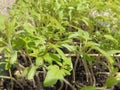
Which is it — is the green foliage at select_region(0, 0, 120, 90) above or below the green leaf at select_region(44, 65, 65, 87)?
above

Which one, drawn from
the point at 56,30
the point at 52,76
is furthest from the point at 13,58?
the point at 56,30

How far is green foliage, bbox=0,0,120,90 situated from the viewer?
118cm

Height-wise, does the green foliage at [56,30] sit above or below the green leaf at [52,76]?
above

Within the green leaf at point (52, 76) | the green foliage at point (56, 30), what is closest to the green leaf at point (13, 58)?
the green foliage at point (56, 30)

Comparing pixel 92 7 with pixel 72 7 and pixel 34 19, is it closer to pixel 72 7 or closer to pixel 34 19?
pixel 72 7

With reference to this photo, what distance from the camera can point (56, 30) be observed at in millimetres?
1551

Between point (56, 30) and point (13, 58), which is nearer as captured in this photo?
point (13, 58)

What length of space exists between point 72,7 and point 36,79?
1.42 ft

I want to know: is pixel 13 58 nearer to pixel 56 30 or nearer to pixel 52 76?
pixel 52 76

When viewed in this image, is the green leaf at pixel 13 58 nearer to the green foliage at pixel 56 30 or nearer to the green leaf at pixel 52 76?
the green foliage at pixel 56 30

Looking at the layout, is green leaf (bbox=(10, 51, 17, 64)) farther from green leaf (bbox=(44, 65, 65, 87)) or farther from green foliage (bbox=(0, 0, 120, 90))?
green leaf (bbox=(44, 65, 65, 87))

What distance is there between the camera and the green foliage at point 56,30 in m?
1.18

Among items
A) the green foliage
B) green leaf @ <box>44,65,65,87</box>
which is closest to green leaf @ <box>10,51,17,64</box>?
the green foliage

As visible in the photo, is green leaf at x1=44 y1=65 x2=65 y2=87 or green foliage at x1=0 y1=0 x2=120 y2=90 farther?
green foliage at x1=0 y1=0 x2=120 y2=90
